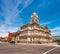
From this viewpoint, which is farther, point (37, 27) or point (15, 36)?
point (15, 36)

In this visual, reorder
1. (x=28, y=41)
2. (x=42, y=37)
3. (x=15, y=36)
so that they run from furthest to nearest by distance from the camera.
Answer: (x=15, y=36)
(x=42, y=37)
(x=28, y=41)

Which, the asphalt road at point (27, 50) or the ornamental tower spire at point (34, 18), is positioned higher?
the ornamental tower spire at point (34, 18)

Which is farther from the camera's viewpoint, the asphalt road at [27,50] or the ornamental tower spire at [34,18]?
the ornamental tower spire at [34,18]

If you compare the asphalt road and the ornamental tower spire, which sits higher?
the ornamental tower spire

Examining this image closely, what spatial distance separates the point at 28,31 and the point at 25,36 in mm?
5460

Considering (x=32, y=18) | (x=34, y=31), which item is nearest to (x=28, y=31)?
(x=34, y=31)

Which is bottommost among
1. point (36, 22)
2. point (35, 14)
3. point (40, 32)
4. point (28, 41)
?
point (28, 41)

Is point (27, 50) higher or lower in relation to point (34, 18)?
lower

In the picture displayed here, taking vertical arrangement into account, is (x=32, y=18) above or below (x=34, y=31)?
above

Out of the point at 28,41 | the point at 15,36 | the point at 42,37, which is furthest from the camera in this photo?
the point at 15,36

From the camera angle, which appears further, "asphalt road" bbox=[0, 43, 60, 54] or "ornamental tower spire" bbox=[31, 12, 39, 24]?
"ornamental tower spire" bbox=[31, 12, 39, 24]

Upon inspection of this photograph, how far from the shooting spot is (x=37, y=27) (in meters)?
96.8

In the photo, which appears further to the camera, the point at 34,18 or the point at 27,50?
the point at 34,18

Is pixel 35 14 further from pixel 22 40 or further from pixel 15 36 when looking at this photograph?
pixel 15 36
